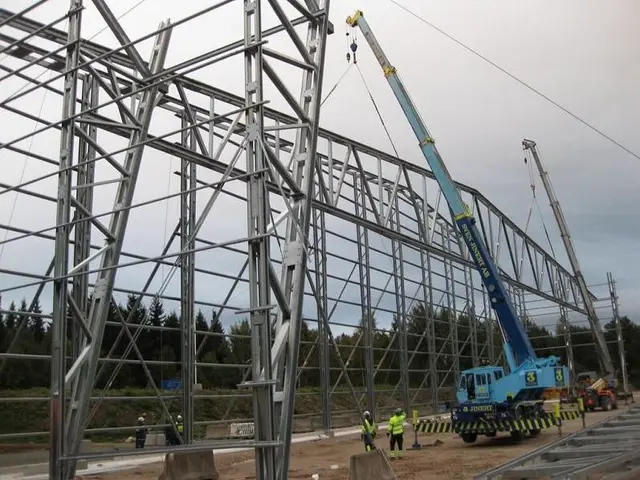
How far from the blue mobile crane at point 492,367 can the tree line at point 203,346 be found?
495 cm

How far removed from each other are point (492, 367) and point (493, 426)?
1.72 m

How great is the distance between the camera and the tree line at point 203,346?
15.1 metres

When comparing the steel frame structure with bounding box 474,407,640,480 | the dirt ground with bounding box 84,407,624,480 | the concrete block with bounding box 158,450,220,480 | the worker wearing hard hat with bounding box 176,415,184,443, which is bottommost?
the dirt ground with bounding box 84,407,624,480

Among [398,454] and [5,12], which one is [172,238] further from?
[398,454]

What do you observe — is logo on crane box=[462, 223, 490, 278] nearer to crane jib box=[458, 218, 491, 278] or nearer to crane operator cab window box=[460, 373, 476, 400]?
crane jib box=[458, 218, 491, 278]

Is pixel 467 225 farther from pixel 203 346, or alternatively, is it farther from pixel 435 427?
pixel 203 346

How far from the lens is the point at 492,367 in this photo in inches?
723

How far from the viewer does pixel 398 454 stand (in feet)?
53.7

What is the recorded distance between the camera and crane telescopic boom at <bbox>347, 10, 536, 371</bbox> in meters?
18.8

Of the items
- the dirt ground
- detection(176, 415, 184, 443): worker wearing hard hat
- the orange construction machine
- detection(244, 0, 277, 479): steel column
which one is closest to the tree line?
detection(176, 415, 184, 443): worker wearing hard hat

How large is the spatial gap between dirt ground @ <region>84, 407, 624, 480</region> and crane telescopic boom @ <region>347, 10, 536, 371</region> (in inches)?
98.9

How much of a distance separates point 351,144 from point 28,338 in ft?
36.1

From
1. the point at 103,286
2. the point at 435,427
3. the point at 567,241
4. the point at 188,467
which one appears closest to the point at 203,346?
the point at 435,427

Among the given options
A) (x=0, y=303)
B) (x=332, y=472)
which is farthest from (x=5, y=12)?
(x=332, y=472)
